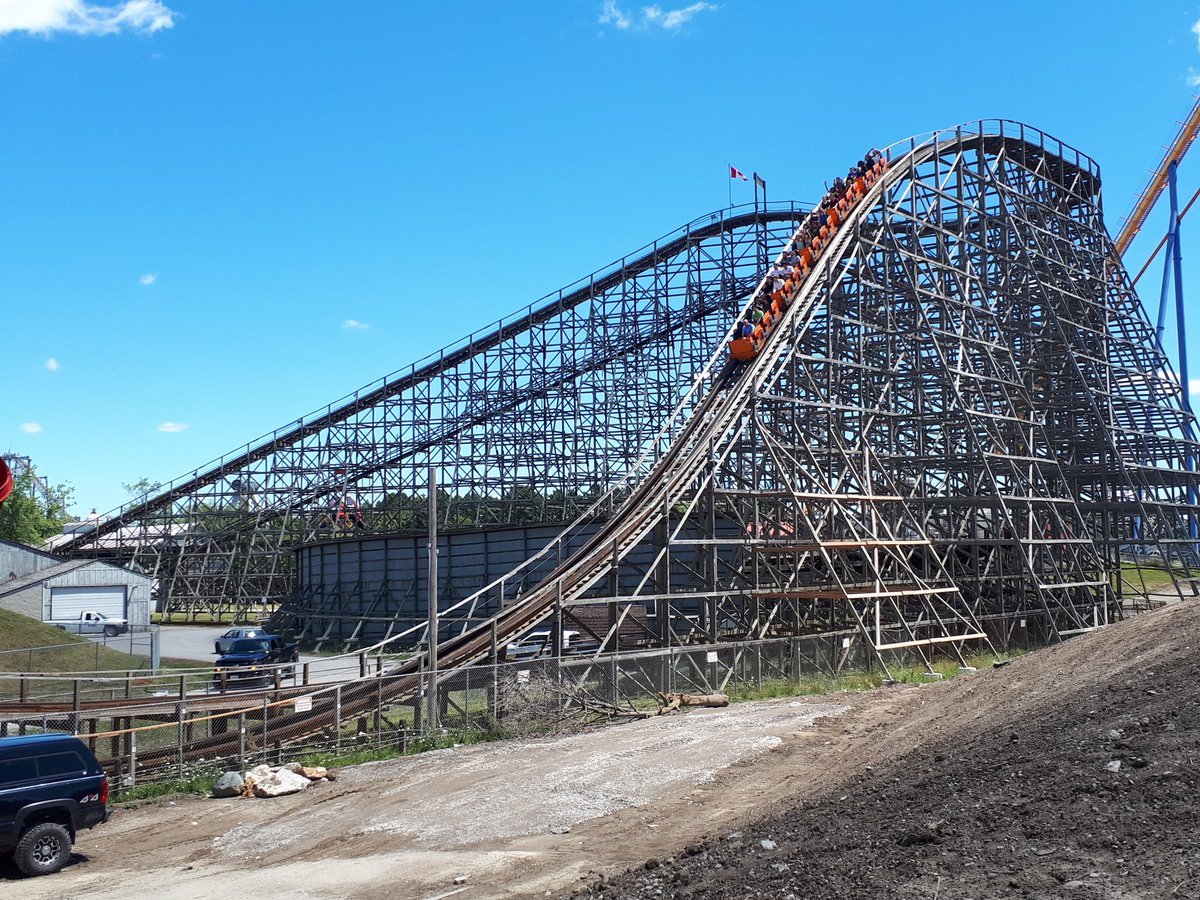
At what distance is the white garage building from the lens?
4388 cm

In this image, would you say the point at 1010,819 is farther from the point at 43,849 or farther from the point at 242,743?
the point at 242,743

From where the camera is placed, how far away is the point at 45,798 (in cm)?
1219

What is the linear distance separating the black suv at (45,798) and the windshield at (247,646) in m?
19.9

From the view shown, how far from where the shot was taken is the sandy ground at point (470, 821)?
34.4ft

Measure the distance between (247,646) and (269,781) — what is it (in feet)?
58.5

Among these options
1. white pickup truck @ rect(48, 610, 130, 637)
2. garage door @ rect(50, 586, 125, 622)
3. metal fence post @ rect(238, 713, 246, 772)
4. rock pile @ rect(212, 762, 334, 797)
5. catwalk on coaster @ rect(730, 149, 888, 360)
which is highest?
catwalk on coaster @ rect(730, 149, 888, 360)

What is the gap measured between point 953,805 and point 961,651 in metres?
19.3

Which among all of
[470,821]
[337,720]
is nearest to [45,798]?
[470,821]

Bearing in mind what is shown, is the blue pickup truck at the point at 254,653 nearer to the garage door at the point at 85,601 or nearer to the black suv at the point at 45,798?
the garage door at the point at 85,601

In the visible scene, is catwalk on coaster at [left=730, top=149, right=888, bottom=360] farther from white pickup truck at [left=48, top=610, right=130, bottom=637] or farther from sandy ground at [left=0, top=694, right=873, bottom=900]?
white pickup truck at [left=48, top=610, right=130, bottom=637]

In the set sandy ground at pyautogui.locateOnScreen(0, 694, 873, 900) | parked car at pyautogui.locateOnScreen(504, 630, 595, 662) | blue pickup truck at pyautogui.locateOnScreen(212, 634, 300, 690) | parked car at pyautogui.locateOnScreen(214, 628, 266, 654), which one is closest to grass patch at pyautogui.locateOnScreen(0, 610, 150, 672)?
blue pickup truck at pyautogui.locateOnScreen(212, 634, 300, 690)

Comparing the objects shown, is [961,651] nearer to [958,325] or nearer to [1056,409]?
[958,325]

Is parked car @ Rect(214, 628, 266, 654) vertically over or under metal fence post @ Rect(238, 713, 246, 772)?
over

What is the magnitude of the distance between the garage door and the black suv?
35.0 meters
